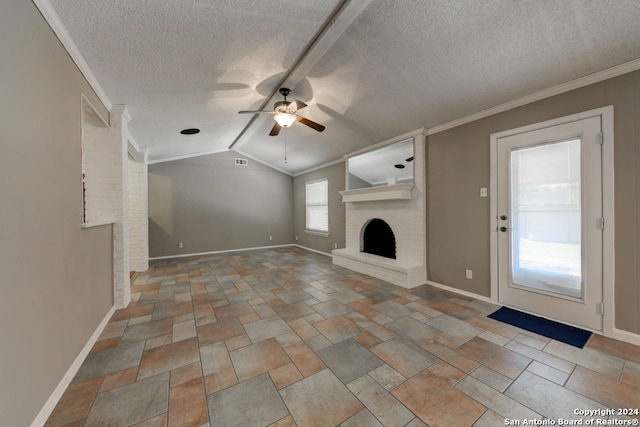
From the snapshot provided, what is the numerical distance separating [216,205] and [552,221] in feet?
22.0

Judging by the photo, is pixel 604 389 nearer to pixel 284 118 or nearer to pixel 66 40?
pixel 284 118

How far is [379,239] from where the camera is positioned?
4.71 m

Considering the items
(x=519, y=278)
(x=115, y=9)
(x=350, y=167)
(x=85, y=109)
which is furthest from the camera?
(x=350, y=167)

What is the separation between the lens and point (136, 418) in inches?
53.3

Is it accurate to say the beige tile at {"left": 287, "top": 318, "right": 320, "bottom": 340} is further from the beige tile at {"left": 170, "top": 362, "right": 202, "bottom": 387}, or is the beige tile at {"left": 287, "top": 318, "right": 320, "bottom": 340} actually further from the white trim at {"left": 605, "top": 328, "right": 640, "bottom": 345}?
the white trim at {"left": 605, "top": 328, "right": 640, "bottom": 345}

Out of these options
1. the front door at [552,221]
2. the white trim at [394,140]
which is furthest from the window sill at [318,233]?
the front door at [552,221]

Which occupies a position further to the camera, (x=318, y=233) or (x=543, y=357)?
(x=318, y=233)

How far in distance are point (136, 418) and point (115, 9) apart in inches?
102

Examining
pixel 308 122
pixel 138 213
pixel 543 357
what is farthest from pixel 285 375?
pixel 138 213

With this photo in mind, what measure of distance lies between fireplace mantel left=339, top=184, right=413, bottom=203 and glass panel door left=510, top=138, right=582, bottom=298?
54.1 inches

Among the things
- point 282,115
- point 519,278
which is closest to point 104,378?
point 282,115

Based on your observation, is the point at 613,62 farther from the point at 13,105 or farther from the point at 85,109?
the point at 85,109

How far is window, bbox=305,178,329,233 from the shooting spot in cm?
634

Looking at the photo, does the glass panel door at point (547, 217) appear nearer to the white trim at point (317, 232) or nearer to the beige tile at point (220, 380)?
the beige tile at point (220, 380)
